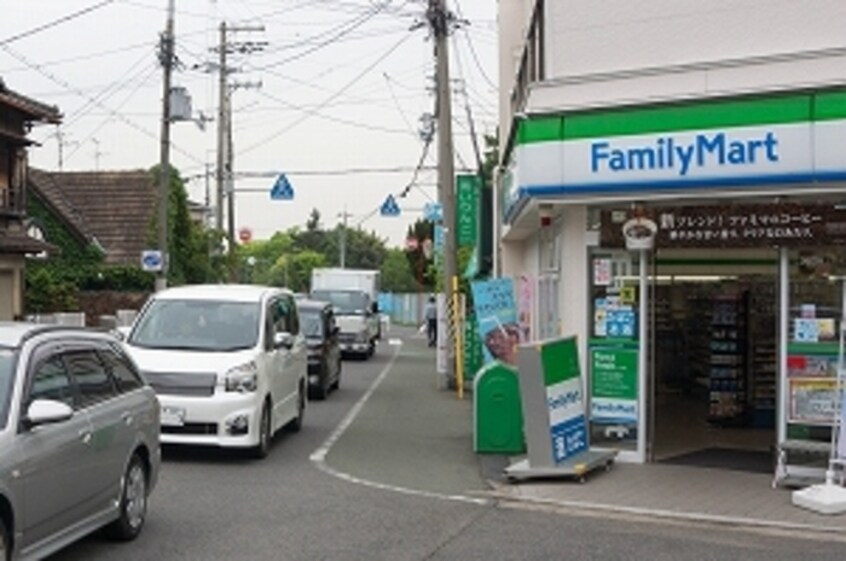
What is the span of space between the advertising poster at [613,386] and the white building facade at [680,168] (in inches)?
0.6

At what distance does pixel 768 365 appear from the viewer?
49.9 ft

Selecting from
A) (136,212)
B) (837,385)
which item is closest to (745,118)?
(837,385)

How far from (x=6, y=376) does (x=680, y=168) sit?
272 inches

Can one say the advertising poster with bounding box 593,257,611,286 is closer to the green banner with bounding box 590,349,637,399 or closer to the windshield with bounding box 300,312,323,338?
the green banner with bounding box 590,349,637,399

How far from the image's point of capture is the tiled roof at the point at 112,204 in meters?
41.3

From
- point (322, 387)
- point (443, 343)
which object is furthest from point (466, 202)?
point (322, 387)

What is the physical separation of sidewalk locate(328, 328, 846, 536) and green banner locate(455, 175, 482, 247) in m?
9.25

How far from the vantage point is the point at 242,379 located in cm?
1198

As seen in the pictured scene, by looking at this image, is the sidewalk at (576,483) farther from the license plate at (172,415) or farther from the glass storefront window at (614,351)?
the license plate at (172,415)

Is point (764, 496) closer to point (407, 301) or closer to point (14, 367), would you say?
point (14, 367)

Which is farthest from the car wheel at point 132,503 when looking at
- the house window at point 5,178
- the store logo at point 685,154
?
the house window at point 5,178

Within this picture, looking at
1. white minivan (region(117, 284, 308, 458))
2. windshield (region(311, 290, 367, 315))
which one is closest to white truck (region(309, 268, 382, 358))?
windshield (region(311, 290, 367, 315))

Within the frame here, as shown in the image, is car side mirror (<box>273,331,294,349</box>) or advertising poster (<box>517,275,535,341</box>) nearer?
car side mirror (<box>273,331,294,349</box>)

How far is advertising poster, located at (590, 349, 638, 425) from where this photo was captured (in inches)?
471
